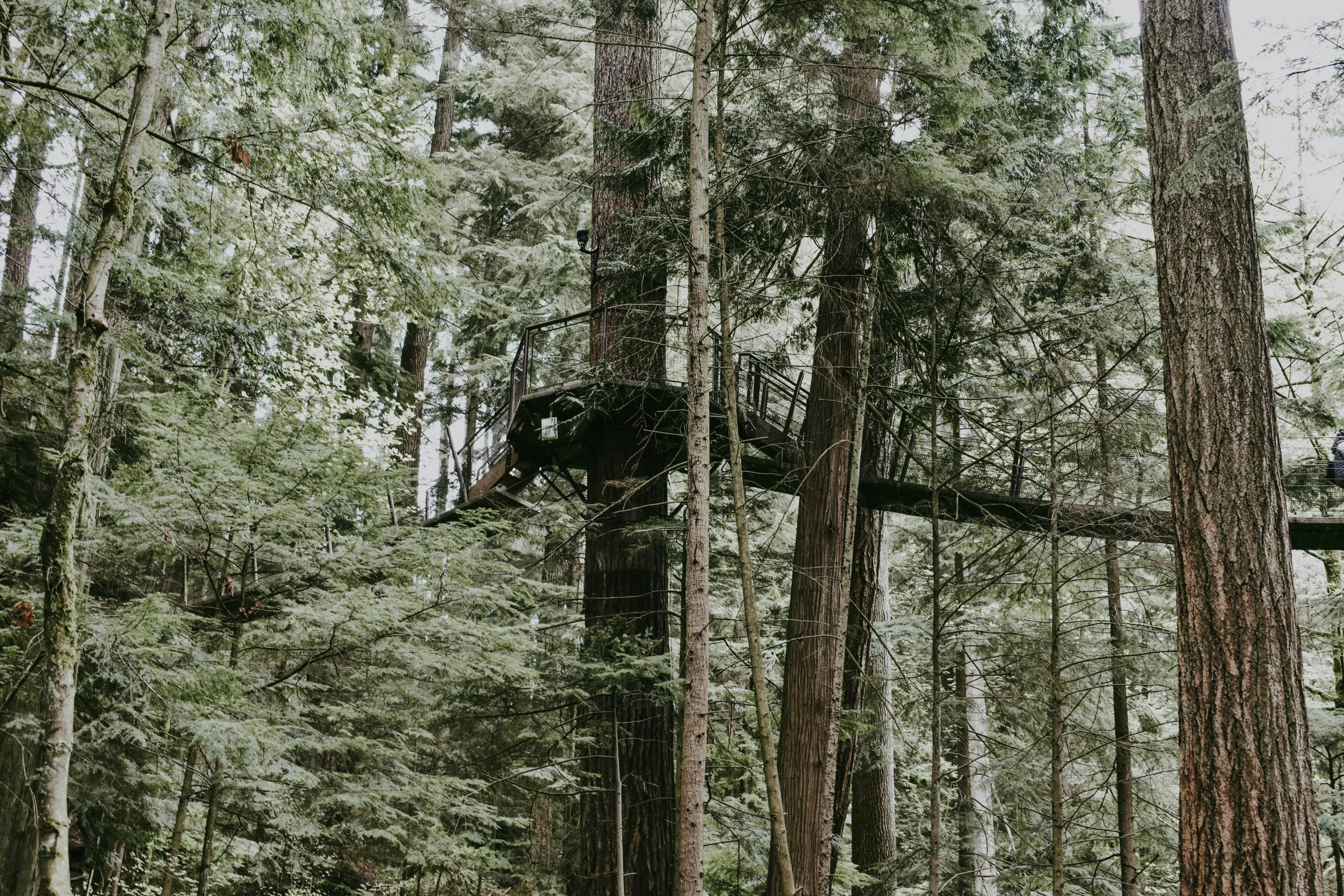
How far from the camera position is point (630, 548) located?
21.6 ft

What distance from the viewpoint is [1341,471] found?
22.5ft

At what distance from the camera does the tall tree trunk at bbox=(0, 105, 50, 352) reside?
5.15 meters

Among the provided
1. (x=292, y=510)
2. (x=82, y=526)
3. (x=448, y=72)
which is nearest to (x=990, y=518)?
(x=292, y=510)

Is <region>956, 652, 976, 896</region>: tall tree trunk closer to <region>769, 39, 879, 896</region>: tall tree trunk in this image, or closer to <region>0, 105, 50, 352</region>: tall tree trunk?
<region>769, 39, 879, 896</region>: tall tree trunk

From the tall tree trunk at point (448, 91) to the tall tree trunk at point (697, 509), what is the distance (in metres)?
11.2

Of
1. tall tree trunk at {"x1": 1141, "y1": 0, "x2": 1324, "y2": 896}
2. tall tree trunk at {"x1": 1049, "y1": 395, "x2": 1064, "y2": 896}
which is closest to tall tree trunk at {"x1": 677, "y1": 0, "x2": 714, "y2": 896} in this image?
tall tree trunk at {"x1": 1141, "y1": 0, "x2": 1324, "y2": 896}

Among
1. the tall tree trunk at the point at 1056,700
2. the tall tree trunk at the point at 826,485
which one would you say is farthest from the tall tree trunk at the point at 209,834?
the tall tree trunk at the point at 1056,700

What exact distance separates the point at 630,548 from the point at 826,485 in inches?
65.9

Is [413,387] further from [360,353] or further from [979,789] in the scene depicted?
[979,789]

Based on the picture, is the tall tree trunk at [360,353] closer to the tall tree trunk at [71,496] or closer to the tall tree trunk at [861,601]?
the tall tree trunk at [861,601]

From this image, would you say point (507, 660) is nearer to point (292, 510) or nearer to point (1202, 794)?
point (292, 510)

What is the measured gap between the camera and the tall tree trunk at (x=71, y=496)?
10.6ft

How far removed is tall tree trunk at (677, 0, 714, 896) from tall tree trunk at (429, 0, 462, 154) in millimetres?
11156

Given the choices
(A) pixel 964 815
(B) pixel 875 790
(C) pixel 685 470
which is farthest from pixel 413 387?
(A) pixel 964 815
